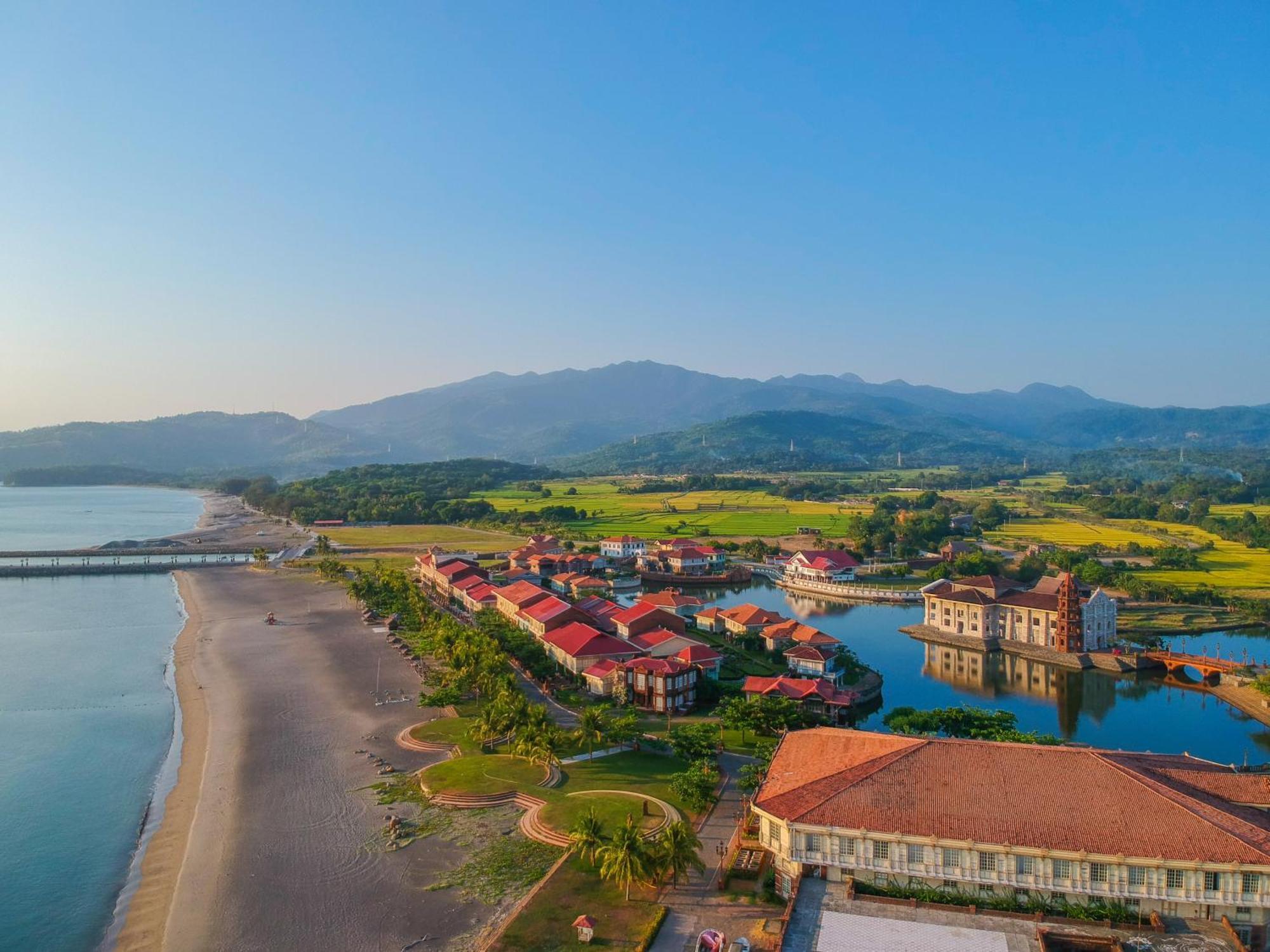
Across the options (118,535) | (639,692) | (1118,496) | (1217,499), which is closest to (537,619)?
(639,692)

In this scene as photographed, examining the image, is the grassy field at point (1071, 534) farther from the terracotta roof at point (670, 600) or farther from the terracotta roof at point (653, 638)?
the terracotta roof at point (653, 638)

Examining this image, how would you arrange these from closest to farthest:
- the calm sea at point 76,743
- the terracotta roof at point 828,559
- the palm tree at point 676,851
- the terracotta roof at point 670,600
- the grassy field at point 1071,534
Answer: the palm tree at point 676,851, the calm sea at point 76,743, the terracotta roof at point 670,600, the terracotta roof at point 828,559, the grassy field at point 1071,534

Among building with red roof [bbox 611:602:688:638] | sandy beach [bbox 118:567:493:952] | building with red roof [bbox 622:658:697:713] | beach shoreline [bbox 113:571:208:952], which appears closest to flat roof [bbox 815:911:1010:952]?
sandy beach [bbox 118:567:493:952]

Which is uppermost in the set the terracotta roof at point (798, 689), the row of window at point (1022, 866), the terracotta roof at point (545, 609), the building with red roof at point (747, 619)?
the row of window at point (1022, 866)

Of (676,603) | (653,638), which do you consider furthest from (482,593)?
(653,638)

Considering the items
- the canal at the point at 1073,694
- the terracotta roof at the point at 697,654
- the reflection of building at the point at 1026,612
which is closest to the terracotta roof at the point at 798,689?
the canal at the point at 1073,694

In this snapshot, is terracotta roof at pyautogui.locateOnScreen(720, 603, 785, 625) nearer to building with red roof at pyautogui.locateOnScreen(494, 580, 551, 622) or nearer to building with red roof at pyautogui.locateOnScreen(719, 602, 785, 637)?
building with red roof at pyautogui.locateOnScreen(719, 602, 785, 637)

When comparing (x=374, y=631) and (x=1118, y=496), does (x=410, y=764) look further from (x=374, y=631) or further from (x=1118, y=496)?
(x=1118, y=496)
